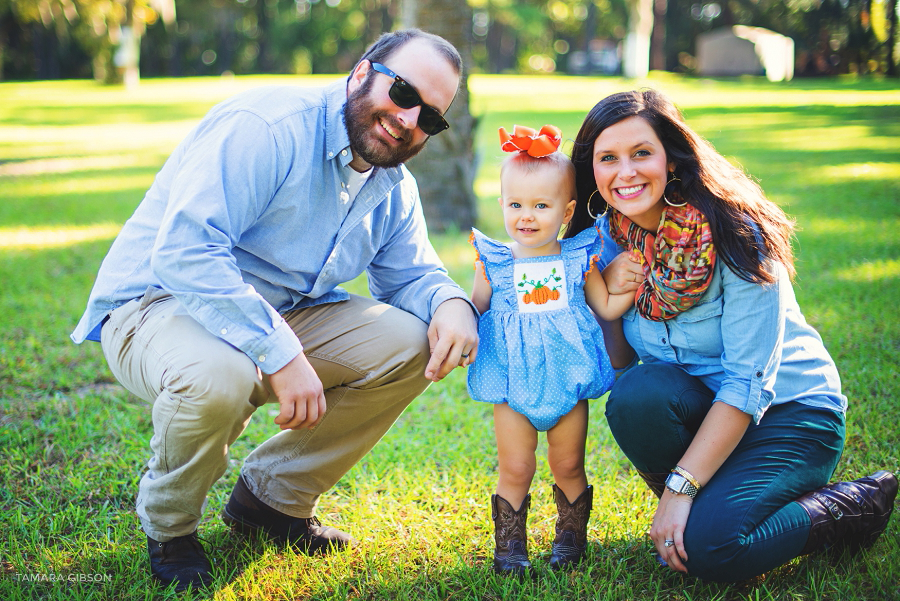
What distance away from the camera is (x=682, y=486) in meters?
2.10

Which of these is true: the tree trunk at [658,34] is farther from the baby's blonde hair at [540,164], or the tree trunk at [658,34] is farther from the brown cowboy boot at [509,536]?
the brown cowboy boot at [509,536]

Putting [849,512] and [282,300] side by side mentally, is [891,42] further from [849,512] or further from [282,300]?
[282,300]

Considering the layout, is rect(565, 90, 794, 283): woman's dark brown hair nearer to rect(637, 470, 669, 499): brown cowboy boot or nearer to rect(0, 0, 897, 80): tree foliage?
rect(637, 470, 669, 499): brown cowboy boot

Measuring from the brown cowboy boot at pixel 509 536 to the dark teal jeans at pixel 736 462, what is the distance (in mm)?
414

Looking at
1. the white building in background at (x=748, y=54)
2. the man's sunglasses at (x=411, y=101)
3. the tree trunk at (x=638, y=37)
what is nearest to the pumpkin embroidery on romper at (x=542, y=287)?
the man's sunglasses at (x=411, y=101)

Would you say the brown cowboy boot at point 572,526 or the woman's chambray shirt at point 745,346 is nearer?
the woman's chambray shirt at point 745,346

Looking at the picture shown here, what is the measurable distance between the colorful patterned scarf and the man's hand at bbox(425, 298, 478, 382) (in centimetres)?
56

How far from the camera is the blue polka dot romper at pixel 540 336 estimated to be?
2240mm

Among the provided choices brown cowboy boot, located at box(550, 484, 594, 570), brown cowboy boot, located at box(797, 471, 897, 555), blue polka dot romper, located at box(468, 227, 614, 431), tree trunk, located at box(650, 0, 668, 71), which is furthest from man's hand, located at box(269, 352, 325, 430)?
tree trunk, located at box(650, 0, 668, 71)

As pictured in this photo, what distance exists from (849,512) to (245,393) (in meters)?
1.83

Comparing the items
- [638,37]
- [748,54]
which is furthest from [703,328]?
[748,54]

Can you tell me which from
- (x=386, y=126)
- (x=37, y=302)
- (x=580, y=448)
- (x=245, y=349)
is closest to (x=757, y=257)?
(x=580, y=448)

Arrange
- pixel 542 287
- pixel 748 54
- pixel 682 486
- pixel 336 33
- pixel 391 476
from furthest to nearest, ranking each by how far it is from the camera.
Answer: pixel 336 33 → pixel 748 54 → pixel 391 476 → pixel 542 287 → pixel 682 486

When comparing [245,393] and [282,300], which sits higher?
[282,300]
